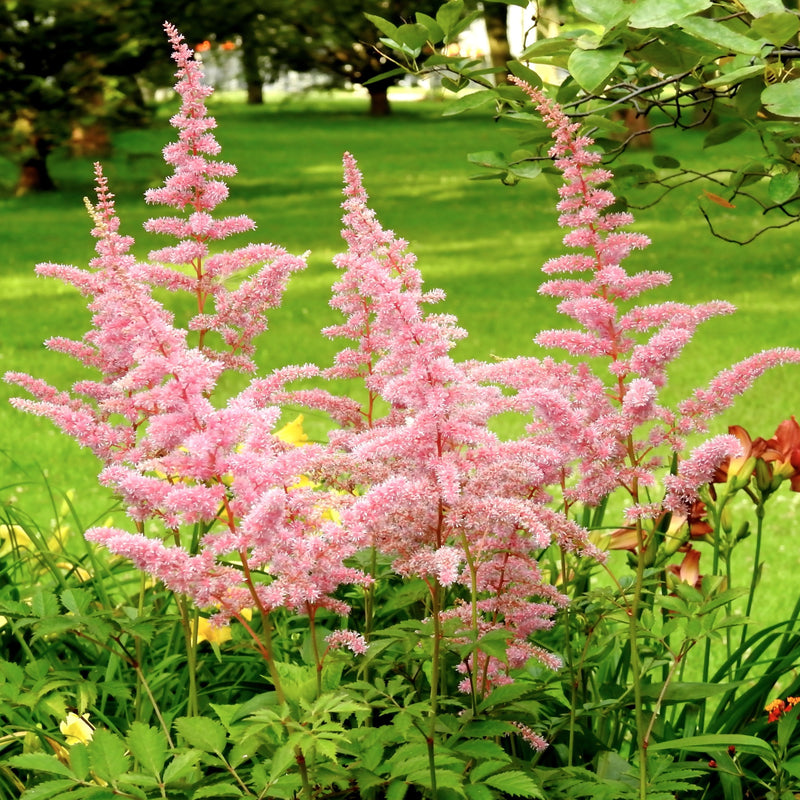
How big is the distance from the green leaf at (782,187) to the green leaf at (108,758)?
5.23 ft

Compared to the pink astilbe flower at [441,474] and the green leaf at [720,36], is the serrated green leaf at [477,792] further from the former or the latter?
the green leaf at [720,36]

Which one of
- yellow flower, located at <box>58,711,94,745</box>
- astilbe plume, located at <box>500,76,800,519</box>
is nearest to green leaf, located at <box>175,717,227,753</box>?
yellow flower, located at <box>58,711,94,745</box>

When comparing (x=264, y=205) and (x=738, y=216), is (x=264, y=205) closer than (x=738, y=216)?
No

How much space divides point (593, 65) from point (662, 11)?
0.16 metres

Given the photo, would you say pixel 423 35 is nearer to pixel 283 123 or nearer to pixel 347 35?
pixel 347 35

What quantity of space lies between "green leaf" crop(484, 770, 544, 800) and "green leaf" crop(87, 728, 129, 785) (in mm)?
565

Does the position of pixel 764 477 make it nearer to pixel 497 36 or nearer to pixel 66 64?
pixel 66 64

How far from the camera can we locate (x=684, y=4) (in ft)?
6.53

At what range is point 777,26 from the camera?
2029 millimetres

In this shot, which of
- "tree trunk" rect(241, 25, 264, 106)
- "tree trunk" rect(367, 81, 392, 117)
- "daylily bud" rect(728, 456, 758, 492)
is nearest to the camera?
"daylily bud" rect(728, 456, 758, 492)

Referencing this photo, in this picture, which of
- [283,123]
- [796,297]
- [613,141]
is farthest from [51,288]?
[283,123]

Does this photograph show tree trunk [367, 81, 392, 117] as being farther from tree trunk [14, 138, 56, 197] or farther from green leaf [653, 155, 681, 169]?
green leaf [653, 155, 681, 169]

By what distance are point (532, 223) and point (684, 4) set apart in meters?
15.8

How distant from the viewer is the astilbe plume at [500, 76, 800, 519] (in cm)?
206
